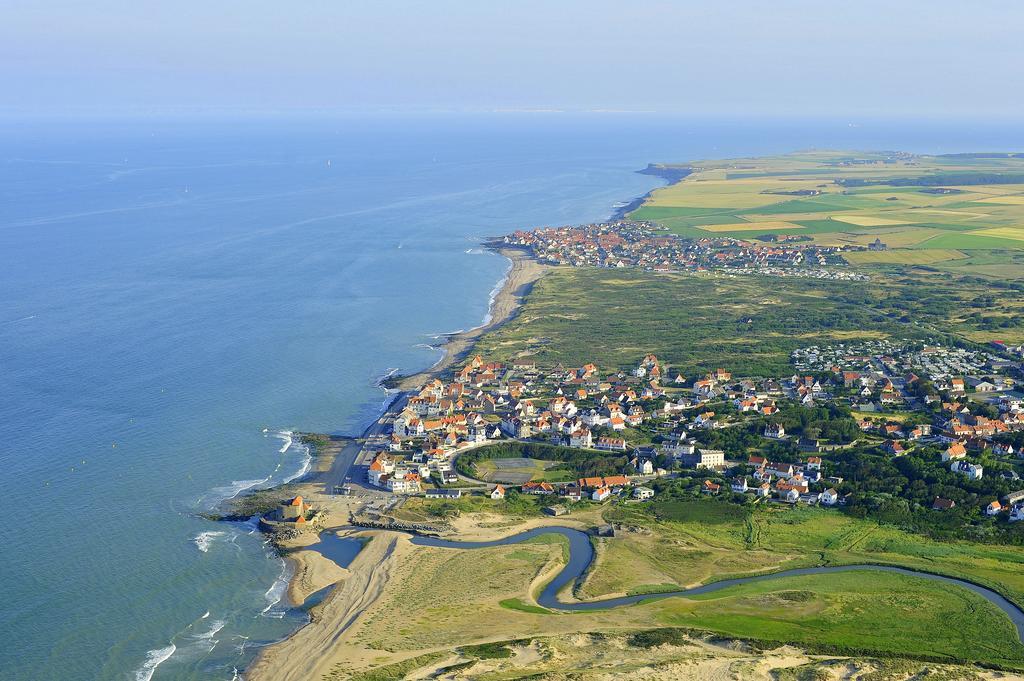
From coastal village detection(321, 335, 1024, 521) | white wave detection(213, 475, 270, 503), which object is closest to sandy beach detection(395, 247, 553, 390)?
coastal village detection(321, 335, 1024, 521)

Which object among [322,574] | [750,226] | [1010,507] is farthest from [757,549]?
[750,226]

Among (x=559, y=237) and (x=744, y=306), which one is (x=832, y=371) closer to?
(x=744, y=306)

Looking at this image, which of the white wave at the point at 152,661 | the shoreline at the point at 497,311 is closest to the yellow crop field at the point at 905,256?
the shoreline at the point at 497,311

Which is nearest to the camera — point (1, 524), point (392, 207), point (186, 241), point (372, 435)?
point (1, 524)

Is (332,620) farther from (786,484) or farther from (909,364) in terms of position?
(909,364)

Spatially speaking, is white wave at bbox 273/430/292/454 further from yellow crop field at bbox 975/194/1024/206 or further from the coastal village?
yellow crop field at bbox 975/194/1024/206

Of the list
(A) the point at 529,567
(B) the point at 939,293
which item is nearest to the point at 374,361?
(A) the point at 529,567
